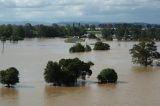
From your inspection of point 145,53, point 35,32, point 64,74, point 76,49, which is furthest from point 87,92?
point 35,32

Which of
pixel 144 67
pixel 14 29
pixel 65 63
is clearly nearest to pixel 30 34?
pixel 14 29

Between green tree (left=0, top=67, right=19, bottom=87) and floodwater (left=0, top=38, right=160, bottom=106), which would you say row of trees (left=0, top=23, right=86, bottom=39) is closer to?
floodwater (left=0, top=38, right=160, bottom=106)

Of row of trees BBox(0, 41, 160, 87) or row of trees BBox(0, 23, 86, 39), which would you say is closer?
row of trees BBox(0, 41, 160, 87)

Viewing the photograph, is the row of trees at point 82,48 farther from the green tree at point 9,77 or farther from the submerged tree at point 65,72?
the green tree at point 9,77

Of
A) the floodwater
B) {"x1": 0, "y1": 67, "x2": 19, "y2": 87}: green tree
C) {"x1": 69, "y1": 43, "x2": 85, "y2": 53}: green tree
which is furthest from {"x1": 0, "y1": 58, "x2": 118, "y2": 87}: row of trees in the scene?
{"x1": 69, "y1": 43, "x2": 85, "y2": 53}: green tree

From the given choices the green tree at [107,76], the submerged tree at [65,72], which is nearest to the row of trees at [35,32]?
the submerged tree at [65,72]
